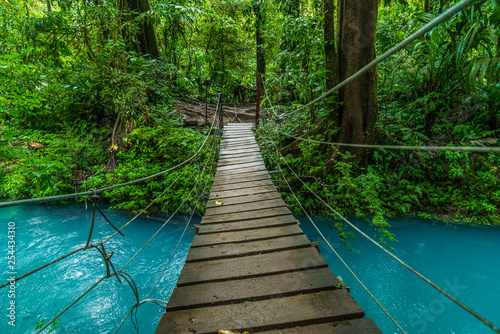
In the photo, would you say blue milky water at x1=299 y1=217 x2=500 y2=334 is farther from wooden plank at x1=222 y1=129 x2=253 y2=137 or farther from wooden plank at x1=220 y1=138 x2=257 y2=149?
wooden plank at x1=222 y1=129 x2=253 y2=137

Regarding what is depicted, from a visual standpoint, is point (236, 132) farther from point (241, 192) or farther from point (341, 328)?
point (341, 328)

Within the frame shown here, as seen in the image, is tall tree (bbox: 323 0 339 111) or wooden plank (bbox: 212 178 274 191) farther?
tall tree (bbox: 323 0 339 111)

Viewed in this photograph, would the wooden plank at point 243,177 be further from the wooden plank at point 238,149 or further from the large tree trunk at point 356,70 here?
the large tree trunk at point 356,70

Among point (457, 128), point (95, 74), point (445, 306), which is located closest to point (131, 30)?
point (95, 74)

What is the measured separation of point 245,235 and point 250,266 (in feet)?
1.37

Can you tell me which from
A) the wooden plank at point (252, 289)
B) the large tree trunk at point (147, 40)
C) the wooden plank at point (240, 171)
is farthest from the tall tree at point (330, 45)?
the large tree trunk at point (147, 40)

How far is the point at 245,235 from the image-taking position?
6.62 feet

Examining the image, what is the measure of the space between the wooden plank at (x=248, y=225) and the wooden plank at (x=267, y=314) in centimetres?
84

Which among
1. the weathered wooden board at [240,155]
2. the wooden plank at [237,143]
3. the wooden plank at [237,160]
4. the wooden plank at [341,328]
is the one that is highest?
the wooden plank at [237,143]

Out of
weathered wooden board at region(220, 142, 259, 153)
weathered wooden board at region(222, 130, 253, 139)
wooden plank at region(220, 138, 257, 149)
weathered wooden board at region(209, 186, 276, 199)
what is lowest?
weathered wooden board at region(209, 186, 276, 199)

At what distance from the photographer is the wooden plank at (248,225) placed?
2129 mm

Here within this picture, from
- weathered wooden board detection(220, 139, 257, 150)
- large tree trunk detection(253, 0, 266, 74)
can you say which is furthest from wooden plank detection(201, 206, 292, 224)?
large tree trunk detection(253, 0, 266, 74)

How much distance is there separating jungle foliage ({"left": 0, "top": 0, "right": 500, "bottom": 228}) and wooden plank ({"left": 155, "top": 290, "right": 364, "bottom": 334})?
6.43ft

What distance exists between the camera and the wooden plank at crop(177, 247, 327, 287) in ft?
5.00
